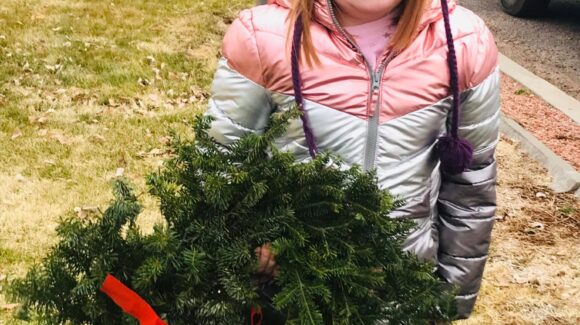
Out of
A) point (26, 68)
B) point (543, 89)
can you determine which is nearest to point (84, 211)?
point (26, 68)

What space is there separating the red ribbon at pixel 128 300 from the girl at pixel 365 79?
71 centimetres

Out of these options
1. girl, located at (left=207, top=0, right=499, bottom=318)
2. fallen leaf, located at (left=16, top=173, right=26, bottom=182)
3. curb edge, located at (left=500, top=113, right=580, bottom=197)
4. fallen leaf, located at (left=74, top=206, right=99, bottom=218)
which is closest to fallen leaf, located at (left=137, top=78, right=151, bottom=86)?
fallen leaf, located at (left=16, top=173, right=26, bottom=182)

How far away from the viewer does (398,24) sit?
185cm

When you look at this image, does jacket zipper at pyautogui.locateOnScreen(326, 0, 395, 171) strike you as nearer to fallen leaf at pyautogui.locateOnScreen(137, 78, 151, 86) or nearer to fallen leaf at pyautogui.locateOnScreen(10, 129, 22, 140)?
fallen leaf at pyautogui.locateOnScreen(10, 129, 22, 140)

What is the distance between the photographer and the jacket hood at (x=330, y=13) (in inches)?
72.7

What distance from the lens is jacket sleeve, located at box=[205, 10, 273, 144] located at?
1867 mm

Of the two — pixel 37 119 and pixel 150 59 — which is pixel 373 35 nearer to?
pixel 37 119

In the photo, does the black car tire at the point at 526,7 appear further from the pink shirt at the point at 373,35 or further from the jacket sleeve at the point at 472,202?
the pink shirt at the point at 373,35

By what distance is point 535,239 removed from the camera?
14.1ft

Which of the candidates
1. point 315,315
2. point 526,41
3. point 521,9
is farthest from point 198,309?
point 521,9

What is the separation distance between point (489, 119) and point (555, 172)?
327cm

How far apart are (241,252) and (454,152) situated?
84 centimetres

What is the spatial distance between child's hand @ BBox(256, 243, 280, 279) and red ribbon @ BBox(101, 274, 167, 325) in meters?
0.22

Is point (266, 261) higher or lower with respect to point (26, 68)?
higher
